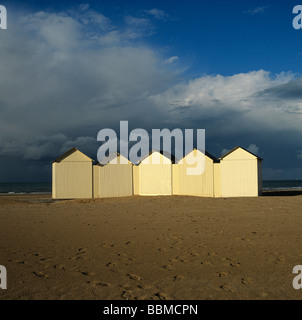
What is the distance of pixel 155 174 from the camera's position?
25656mm

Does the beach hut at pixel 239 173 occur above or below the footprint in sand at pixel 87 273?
above

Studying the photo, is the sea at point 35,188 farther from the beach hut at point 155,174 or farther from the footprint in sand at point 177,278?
the footprint in sand at point 177,278

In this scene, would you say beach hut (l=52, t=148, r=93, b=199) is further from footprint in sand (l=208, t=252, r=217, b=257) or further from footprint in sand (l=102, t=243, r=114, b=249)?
footprint in sand (l=208, t=252, r=217, b=257)

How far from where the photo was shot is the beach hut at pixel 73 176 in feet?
82.7

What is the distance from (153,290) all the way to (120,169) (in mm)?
20731

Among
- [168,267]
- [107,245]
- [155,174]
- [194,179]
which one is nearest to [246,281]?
[168,267]

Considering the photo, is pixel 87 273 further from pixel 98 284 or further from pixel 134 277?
pixel 134 277

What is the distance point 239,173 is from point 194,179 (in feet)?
10.9

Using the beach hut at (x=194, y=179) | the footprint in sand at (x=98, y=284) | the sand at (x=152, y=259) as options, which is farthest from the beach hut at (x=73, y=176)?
the footprint in sand at (x=98, y=284)

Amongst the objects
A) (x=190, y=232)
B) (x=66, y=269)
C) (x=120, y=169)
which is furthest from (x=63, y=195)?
(x=66, y=269)

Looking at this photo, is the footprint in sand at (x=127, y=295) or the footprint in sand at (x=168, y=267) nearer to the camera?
the footprint in sand at (x=127, y=295)

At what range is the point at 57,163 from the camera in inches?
989

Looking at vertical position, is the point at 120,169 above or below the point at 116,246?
above

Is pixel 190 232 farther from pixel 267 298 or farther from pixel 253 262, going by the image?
pixel 267 298
